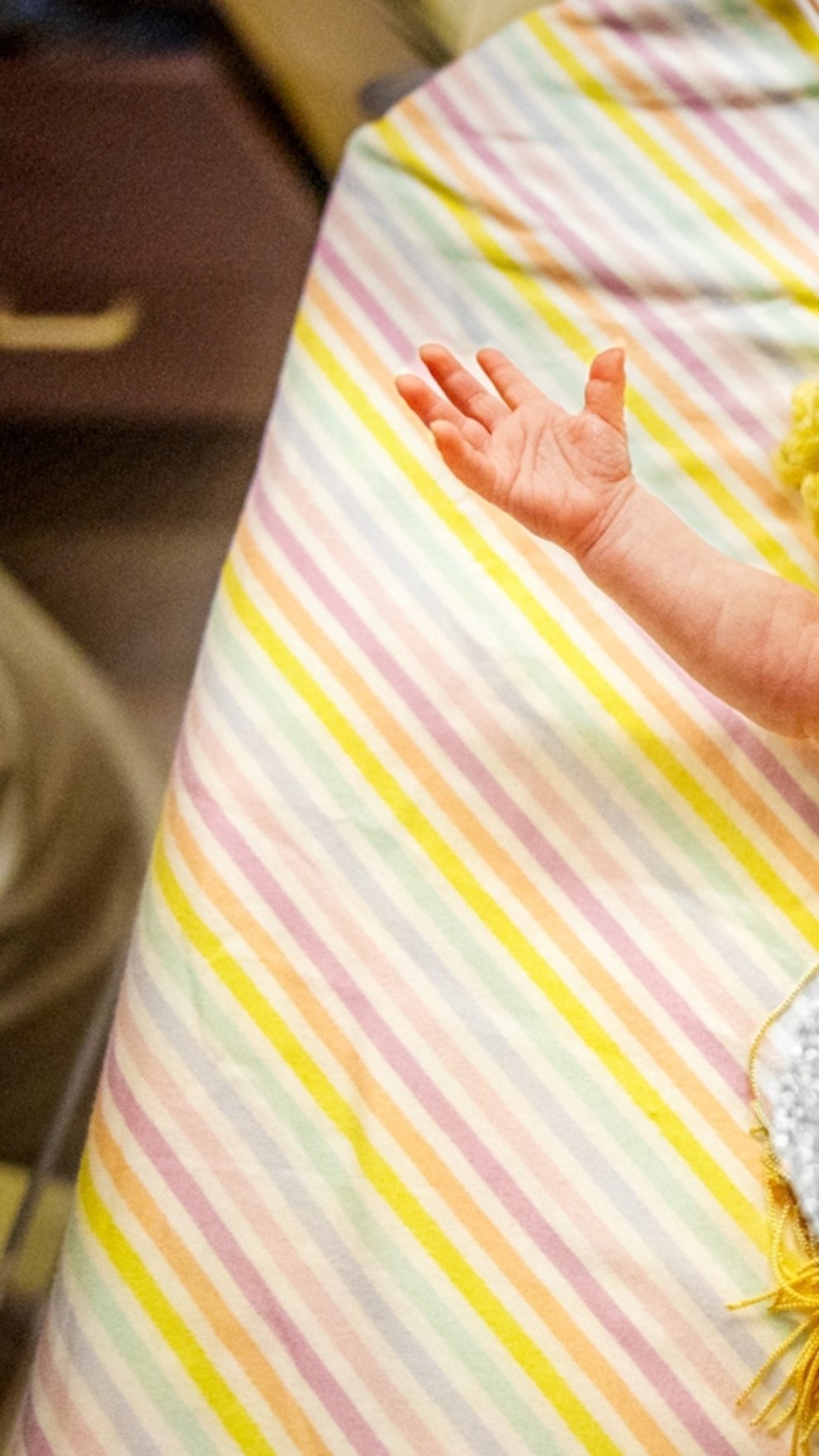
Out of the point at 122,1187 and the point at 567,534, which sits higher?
the point at 567,534

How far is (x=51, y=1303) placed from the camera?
2.06 ft

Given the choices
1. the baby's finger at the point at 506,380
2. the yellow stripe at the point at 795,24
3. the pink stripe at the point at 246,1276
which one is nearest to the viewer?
the pink stripe at the point at 246,1276

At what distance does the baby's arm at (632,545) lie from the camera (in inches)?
24.7

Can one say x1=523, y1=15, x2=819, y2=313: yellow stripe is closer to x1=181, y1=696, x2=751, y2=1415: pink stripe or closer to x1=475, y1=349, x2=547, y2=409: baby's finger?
x1=475, y1=349, x2=547, y2=409: baby's finger

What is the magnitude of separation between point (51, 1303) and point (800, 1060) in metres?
0.40

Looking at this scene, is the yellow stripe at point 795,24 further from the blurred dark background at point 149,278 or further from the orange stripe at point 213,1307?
the orange stripe at point 213,1307

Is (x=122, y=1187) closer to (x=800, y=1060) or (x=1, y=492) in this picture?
(x=800, y=1060)

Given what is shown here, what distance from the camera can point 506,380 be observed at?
0.68 m

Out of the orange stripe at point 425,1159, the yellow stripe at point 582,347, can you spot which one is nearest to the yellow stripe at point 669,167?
the yellow stripe at point 582,347

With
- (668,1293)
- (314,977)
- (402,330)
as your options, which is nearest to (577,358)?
(402,330)

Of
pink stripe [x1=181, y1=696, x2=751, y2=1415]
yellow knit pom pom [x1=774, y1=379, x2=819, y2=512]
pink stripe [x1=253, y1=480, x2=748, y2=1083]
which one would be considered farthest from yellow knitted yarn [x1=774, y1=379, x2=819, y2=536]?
pink stripe [x1=181, y1=696, x2=751, y2=1415]

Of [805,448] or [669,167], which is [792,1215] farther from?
[669,167]

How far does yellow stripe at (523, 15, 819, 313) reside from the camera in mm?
737

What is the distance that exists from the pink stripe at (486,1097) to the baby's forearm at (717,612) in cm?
22
